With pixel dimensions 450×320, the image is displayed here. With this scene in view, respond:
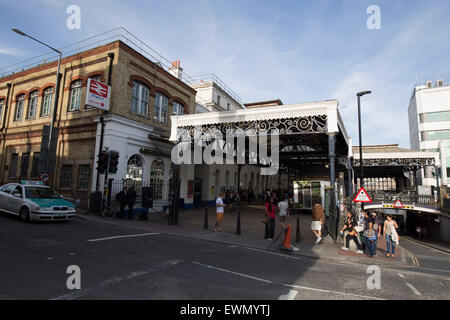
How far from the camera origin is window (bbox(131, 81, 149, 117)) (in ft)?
54.5

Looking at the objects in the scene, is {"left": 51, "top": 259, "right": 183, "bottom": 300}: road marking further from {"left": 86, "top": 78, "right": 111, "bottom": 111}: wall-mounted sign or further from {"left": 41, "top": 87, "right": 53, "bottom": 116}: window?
→ {"left": 41, "top": 87, "right": 53, "bottom": 116}: window

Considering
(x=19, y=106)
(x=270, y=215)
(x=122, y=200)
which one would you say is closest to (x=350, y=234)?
(x=270, y=215)

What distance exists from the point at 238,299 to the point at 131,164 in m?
13.3

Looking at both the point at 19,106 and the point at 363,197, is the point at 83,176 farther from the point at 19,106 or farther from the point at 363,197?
the point at 363,197

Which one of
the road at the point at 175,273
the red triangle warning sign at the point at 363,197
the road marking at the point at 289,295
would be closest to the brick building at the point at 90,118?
the road at the point at 175,273

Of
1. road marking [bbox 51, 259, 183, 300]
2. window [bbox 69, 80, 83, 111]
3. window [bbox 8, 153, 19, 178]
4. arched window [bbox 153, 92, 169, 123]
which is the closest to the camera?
road marking [bbox 51, 259, 183, 300]

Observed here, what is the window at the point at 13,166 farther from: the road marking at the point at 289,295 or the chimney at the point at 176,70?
the road marking at the point at 289,295

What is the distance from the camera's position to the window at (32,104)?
19.5 meters

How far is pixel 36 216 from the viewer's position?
1025 centimetres

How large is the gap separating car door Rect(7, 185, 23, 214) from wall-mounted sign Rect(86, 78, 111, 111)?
5.04m

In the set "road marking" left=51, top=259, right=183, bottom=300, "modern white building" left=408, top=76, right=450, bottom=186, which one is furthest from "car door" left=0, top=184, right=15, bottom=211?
"modern white building" left=408, top=76, right=450, bottom=186

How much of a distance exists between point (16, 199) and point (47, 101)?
10.4m

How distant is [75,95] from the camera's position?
17109 mm
